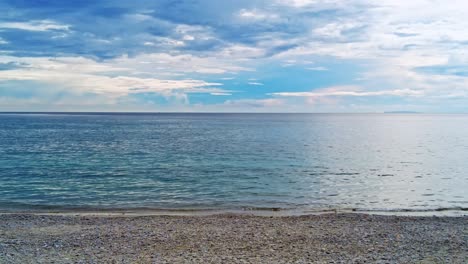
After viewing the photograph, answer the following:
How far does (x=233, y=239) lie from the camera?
15.3 m

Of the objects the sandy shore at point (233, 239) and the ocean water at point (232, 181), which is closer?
the sandy shore at point (233, 239)

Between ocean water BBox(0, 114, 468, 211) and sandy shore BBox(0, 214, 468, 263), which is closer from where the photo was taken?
sandy shore BBox(0, 214, 468, 263)

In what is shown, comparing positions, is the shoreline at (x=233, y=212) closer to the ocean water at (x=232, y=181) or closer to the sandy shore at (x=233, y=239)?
the ocean water at (x=232, y=181)

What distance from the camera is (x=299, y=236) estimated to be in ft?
51.2

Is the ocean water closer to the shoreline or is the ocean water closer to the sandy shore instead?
the shoreline

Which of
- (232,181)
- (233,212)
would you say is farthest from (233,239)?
(232,181)

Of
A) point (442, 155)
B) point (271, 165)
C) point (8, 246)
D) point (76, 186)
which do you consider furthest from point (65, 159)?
point (442, 155)

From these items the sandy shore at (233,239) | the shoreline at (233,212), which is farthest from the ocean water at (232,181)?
the sandy shore at (233,239)

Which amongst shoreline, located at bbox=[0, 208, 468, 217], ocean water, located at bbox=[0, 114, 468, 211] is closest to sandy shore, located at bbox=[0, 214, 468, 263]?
shoreline, located at bbox=[0, 208, 468, 217]

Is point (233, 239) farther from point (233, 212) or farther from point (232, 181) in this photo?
point (232, 181)

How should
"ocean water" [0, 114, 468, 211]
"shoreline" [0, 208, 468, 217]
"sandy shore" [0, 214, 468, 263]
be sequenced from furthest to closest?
"ocean water" [0, 114, 468, 211] → "shoreline" [0, 208, 468, 217] → "sandy shore" [0, 214, 468, 263]

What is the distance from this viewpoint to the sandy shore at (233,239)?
12.9m

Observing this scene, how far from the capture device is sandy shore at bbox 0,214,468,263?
12938mm

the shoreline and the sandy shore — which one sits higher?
the sandy shore
